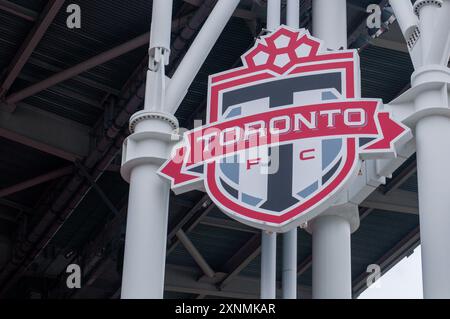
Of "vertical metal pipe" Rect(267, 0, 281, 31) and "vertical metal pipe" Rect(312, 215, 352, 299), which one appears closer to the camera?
"vertical metal pipe" Rect(312, 215, 352, 299)

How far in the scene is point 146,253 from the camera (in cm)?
1051

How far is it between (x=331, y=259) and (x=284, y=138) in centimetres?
181

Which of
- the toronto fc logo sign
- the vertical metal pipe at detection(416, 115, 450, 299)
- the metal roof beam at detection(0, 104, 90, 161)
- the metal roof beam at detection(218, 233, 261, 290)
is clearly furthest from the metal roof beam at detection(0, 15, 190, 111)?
the vertical metal pipe at detection(416, 115, 450, 299)

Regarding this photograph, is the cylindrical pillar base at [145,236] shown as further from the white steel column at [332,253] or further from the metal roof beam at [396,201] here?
the metal roof beam at [396,201]

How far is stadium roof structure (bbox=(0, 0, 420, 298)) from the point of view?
18828 millimetres

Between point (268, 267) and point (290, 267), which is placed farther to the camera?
point (290, 267)

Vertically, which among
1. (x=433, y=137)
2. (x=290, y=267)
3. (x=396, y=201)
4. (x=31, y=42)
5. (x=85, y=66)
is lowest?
(x=290, y=267)

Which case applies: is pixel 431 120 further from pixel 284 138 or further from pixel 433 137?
pixel 284 138

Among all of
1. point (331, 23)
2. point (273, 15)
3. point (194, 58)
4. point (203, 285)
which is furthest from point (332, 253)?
point (203, 285)

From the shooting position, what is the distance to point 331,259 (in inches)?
465

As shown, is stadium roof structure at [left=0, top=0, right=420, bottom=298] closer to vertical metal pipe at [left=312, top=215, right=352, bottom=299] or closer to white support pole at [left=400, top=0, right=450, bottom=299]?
vertical metal pipe at [left=312, top=215, right=352, bottom=299]

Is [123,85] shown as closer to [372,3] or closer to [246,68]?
[372,3]

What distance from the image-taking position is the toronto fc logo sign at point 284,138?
10.3 m
